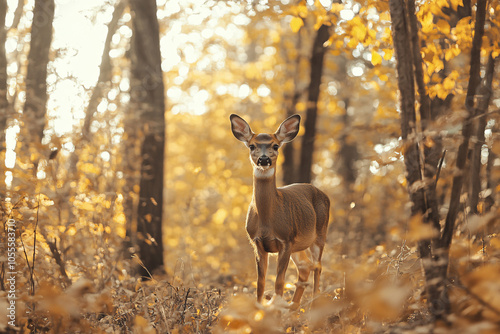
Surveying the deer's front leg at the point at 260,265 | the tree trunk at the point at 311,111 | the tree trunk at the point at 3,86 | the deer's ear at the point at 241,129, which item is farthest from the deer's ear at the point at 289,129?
the tree trunk at the point at 311,111

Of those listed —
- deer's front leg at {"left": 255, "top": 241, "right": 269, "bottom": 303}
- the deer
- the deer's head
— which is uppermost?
the deer's head

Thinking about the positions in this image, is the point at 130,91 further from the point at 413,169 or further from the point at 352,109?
the point at 352,109

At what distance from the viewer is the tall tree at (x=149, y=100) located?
9.22 m

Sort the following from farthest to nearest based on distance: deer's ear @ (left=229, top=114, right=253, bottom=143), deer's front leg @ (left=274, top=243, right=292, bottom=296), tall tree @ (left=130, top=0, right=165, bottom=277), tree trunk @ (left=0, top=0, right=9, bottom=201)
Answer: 1. tall tree @ (left=130, top=0, right=165, bottom=277)
2. tree trunk @ (left=0, top=0, right=9, bottom=201)
3. deer's ear @ (left=229, top=114, right=253, bottom=143)
4. deer's front leg @ (left=274, top=243, right=292, bottom=296)

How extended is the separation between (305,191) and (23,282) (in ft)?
11.2

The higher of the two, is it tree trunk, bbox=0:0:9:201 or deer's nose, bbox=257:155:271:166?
tree trunk, bbox=0:0:9:201

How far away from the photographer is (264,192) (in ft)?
19.3

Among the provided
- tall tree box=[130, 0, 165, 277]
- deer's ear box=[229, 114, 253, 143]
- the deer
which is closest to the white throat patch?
the deer

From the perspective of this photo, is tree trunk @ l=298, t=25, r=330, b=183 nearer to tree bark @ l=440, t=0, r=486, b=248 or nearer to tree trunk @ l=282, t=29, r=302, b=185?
tree trunk @ l=282, t=29, r=302, b=185

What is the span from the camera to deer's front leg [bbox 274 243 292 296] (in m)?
5.53

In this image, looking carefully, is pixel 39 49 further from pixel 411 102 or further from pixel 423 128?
pixel 423 128

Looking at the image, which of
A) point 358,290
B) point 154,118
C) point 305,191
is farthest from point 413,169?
point 154,118

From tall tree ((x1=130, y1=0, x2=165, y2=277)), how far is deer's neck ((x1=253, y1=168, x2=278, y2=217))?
3.61 metres

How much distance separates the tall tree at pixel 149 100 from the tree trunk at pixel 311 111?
4777 mm
